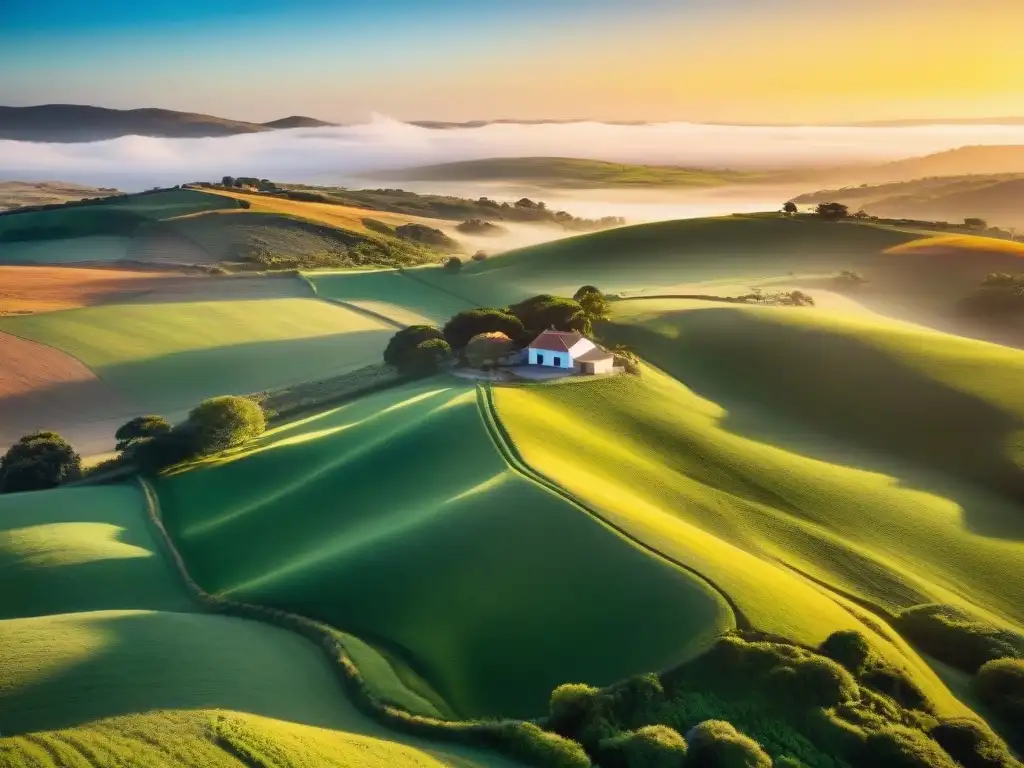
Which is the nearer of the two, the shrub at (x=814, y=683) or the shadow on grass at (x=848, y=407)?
the shrub at (x=814, y=683)

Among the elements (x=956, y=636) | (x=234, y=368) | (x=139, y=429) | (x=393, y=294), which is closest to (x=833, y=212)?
(x=393, y=294)

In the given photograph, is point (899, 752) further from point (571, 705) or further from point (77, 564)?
point (77, 564)

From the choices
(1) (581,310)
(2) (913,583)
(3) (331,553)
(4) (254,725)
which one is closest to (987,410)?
(2) (913,583)

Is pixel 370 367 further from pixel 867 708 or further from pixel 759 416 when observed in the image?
pixel 867 708

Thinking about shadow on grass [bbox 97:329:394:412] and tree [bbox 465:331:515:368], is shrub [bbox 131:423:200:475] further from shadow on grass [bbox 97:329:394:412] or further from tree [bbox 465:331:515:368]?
tree [bbox 465:331:515:368]

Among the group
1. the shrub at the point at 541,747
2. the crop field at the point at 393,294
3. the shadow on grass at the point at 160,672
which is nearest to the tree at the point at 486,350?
the crop field at the point at 393,294

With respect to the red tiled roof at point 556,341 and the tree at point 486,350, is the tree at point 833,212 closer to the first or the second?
the red tiled roof at point 556,341
